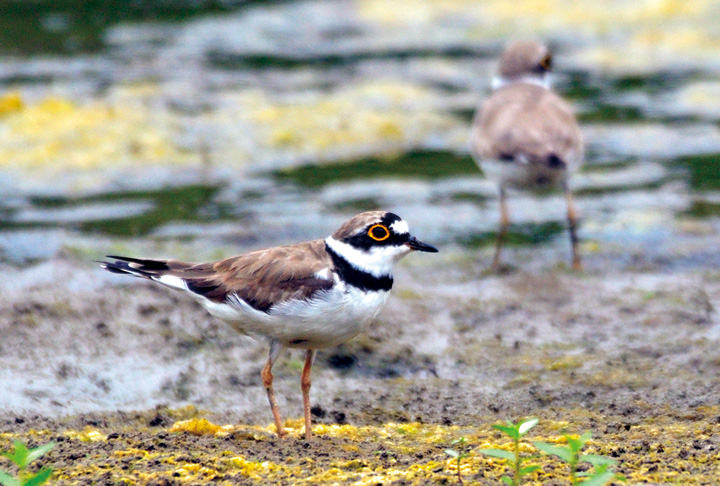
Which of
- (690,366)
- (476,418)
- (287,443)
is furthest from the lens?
(690,366)

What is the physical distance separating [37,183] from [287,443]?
6415 millimetres

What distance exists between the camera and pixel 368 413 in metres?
4.74

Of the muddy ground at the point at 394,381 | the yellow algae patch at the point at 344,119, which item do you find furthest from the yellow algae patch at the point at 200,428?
the yellow algae patch at the point at 344,119

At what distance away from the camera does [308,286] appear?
166 inches

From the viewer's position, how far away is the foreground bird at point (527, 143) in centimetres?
707

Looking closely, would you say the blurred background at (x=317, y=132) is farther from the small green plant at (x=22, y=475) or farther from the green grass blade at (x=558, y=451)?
the green grass blade at (x=558, y=451)

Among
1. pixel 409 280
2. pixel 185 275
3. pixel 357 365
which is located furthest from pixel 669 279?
pixel 185 275

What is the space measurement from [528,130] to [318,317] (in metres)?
3.55

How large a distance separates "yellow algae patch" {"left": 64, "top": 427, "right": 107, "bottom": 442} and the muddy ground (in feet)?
0.07

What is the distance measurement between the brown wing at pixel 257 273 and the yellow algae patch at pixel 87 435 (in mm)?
786

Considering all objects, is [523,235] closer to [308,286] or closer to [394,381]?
[394,381]

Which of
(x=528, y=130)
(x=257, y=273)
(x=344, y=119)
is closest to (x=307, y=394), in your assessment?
(x=257, y=273)

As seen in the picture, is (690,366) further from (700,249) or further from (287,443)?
(700,249)

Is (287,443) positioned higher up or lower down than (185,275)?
lower down
